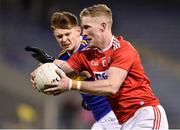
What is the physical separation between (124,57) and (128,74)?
201 millimetres

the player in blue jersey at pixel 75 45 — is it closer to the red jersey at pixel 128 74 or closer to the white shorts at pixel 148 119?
the red jersey at pixel 128 74

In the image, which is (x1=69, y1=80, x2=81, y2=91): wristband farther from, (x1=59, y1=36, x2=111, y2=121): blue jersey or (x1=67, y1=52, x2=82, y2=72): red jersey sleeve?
(x1=59, y1=36, x2=111, y2=121): blue jersey

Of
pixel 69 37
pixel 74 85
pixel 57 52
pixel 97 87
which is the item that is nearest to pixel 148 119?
pixel 97 87

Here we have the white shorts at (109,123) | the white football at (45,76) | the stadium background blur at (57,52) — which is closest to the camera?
the white football at (45,76)

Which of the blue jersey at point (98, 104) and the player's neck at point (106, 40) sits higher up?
the player's neck at point (106, 40)

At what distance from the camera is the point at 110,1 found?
14.4 m

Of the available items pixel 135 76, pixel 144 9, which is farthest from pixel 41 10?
pixel 135 76

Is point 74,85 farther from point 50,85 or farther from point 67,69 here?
point 67,69

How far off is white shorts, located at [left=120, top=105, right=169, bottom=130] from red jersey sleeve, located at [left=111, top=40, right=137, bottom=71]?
48 centimetres

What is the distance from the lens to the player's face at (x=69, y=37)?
6488 millimetres

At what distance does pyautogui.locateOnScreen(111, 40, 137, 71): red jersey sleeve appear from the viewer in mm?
4938

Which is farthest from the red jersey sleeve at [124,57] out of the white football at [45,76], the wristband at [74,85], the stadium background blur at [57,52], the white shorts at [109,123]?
the stadium background blur at [57,52]

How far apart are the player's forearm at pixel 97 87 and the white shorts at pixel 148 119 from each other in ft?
1.72

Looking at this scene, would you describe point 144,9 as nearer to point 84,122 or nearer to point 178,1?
point 178,1
